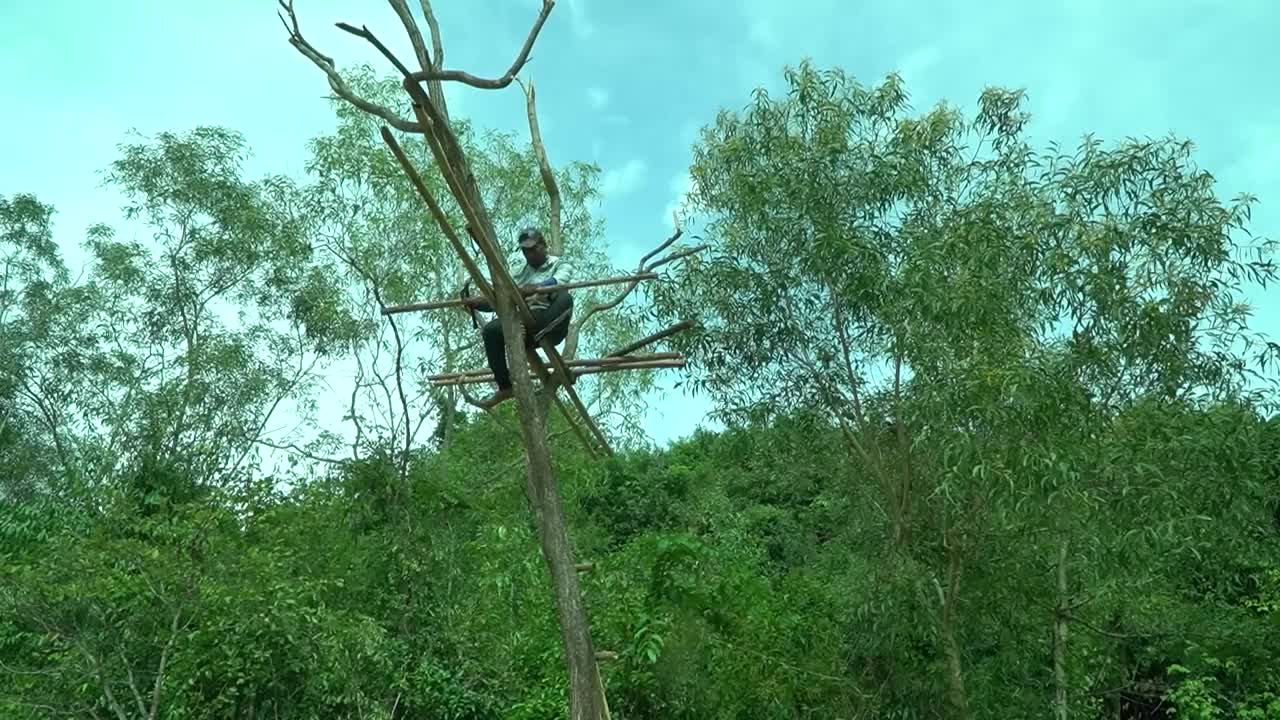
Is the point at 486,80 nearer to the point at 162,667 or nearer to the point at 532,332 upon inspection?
the point at 532,332

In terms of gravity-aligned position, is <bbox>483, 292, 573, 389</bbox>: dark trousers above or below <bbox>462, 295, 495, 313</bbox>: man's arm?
below

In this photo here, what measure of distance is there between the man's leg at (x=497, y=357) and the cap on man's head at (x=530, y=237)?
36 cm

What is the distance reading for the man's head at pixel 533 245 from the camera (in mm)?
4672

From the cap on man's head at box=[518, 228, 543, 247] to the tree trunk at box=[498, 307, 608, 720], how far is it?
19.5 inches

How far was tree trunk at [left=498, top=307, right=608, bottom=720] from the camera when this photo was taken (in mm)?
4051

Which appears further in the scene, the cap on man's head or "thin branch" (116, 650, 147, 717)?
"thin branch" (116, 650, 147, 717)

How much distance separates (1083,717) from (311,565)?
4.95 meters

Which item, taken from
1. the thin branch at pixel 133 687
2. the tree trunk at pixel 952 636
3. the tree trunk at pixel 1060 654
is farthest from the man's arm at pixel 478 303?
the tree trunk at pixel 1060 654

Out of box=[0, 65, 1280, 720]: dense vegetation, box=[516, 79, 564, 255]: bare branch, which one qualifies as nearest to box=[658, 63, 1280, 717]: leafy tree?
box=[0, 65, 1280, 720]: dense vegetation

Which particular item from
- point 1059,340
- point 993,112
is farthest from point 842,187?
point 1059,340

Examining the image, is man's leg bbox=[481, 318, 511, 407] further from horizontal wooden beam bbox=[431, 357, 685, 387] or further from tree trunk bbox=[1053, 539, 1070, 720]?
tree trunk bbox=[1053, 539, 1070, 720]

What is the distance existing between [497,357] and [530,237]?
1.59ft

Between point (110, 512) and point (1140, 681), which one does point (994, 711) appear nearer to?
point (1140, 681)

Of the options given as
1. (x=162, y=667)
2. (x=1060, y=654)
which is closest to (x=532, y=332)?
(x=162, y=667)
